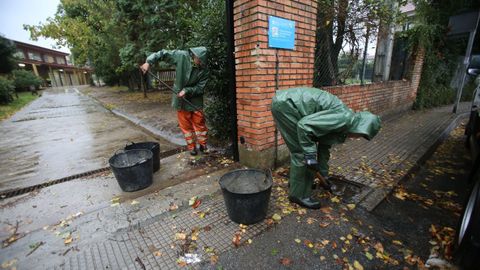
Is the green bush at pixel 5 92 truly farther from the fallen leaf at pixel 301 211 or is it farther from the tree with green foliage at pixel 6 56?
the fallen leaf at pixel 301 211

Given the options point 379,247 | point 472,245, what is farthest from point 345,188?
point 472,245

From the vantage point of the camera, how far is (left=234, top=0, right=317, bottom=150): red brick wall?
3094mm

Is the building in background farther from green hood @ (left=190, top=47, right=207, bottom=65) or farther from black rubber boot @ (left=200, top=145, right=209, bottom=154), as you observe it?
green hood @ (left=190, top=47, right=207, bottom=65)

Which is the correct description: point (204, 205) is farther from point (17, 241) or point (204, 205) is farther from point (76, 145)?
point (76, 145)

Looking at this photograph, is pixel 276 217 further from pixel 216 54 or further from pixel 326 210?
pixel 216 54

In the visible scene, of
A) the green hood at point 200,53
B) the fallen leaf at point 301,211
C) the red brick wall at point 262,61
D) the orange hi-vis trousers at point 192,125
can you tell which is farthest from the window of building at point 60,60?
the fallen leaf at point 301,211

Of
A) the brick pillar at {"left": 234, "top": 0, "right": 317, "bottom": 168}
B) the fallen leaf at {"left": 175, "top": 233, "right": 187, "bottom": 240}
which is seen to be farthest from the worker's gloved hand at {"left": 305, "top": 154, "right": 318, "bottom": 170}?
the fallen leaf at {"left": 175, "top": 233, "right": 187, "bottom": 240}

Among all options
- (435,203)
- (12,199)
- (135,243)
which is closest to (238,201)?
(135,243)

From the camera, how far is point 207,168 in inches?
150

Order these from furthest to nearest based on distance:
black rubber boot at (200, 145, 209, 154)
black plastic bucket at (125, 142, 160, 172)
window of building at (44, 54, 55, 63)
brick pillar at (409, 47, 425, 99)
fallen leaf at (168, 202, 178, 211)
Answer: window of building at (44, 54, 55, 63) → brick pillar at (409, 47, 425, 99) → black rubber boot at (200, 145, 209, 154) → black plastic bucket at (125, 142, 160, 172) → fallen leaf at (168, 202, 178, 211)

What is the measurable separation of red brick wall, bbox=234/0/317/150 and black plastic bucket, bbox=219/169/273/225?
85cm

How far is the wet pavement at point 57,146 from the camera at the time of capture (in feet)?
12.9

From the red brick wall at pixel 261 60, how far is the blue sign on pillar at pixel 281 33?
0.20 feet

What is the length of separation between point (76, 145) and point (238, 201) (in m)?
4.96
